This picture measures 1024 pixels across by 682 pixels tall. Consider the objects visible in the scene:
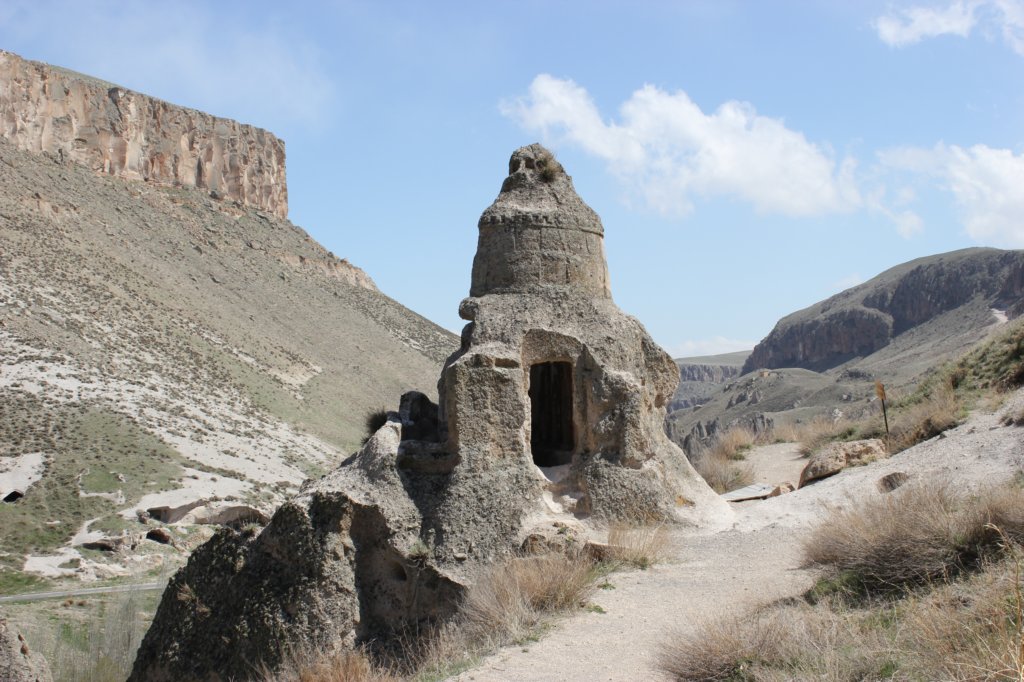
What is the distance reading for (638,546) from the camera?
10297 mm

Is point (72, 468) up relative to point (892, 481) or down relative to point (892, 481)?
Answer: up

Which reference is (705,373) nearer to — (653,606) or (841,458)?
(841,458)

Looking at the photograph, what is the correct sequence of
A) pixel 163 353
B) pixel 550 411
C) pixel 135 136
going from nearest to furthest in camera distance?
pixel 550 411, pixel 163 353, pixel 135 136

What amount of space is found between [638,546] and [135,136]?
85.1m

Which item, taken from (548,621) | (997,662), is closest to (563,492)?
(548,621)

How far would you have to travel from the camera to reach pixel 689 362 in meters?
141

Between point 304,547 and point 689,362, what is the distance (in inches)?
5290

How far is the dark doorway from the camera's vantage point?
1338 cm

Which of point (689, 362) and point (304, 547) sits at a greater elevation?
point (689, 362)

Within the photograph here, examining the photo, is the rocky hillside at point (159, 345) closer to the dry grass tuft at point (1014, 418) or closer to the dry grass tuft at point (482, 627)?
the dry grass tuft at point (482, 627)

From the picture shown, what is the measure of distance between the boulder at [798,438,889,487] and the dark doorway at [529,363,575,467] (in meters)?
4.35

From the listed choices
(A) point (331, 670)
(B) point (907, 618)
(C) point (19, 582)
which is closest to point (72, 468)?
(C) point (19, 582)

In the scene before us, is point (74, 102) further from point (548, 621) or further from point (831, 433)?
point (548, 621)

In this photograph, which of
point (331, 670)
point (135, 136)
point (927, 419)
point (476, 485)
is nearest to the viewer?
point (331, 670)
